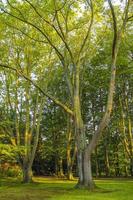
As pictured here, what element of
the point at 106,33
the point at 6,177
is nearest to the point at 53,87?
the point at 6,177

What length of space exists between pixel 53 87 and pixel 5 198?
2560cm

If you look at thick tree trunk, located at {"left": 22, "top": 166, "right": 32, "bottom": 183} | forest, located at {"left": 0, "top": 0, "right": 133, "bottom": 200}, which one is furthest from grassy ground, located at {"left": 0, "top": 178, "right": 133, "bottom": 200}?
thick tree trunk, located at {"left": 22, "top": 166, "right": 32, "bottom": 183}

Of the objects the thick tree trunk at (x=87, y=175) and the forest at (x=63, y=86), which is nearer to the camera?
the thick tree trunk at (x=87, y=175)

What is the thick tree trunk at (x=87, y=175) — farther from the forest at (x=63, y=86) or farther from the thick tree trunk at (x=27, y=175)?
the thick tree trunk at (x=27, y=175)

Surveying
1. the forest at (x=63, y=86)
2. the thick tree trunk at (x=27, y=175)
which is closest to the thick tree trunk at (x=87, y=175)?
the forest at (x=63, y=86)

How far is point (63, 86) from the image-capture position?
133 feet

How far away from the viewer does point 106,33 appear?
25156 millimetres

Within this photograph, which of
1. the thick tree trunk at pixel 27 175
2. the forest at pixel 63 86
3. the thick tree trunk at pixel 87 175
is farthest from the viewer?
the thick tree trunk at pixel 27 175

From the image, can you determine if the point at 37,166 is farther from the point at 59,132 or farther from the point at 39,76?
the point at 39,76

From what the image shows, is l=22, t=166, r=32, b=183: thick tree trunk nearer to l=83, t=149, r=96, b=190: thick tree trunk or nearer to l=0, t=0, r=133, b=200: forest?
l=0, t=0, r=133, b=200: forest

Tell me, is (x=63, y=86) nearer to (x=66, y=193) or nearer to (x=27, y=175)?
(x=27, y=175)

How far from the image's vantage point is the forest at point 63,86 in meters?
20.3

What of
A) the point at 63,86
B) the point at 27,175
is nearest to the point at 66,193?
the point at 27,175

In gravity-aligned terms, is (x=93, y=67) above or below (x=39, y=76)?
above
